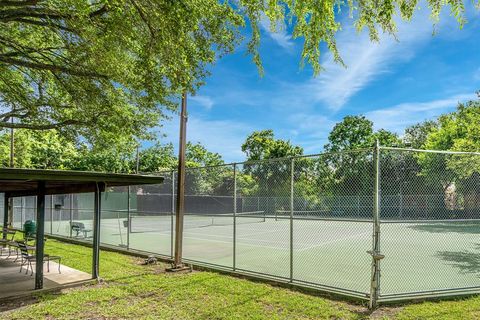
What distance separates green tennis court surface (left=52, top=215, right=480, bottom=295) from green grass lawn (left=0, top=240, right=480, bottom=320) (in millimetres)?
752

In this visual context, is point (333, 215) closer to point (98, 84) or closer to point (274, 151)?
point (98, 84)

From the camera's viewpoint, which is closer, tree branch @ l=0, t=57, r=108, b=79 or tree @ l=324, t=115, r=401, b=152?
tree branch @ l=0, t=57, r=108, b=79

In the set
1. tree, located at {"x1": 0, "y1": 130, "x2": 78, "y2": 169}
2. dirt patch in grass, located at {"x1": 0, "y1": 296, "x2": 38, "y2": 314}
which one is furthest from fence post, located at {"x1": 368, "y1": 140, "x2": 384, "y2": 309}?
tree, located at {"x1": 0, "y1": 130, "x2": 78, "y2": 169}

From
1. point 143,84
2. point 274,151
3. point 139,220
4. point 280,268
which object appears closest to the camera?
point 143,84

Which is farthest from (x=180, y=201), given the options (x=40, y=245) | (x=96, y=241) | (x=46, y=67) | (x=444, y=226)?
(x=444, y=226)

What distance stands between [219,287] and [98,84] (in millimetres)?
6730

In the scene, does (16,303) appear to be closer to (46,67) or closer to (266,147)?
(46,67)

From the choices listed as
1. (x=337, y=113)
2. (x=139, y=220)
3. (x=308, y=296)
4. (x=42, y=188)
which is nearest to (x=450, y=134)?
(x=337, y=113)

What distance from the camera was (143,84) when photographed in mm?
8766

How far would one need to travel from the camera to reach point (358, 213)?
300 inches

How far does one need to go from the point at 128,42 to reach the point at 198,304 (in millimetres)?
5317

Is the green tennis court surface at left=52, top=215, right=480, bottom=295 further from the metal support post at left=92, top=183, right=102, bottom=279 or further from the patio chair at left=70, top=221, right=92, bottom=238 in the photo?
the metal support post at left=92, top=183, right=102, bottom=279

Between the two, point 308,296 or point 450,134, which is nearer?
point 308,296

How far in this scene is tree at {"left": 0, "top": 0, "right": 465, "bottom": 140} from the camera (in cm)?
471
